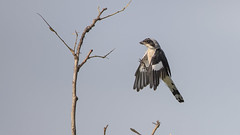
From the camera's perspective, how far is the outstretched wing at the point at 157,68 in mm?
9664

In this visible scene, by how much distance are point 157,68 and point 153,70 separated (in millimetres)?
160

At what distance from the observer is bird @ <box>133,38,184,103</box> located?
9.88m

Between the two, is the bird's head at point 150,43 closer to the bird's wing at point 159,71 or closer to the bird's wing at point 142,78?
the bird's wing at point 159,71

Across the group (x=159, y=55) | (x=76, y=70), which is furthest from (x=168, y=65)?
(x=76, y=70)

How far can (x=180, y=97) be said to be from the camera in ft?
36.0

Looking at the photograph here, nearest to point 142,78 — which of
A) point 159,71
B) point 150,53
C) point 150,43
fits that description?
point 150,53

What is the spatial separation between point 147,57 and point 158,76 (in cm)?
102

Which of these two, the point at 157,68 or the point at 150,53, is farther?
the point at 150,53

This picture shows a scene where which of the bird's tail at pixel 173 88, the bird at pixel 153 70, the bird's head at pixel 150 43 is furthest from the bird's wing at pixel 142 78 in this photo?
the bird's tail at pixel 173 88

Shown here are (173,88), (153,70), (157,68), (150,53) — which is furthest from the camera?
(173,88)

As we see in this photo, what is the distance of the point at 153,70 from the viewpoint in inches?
393

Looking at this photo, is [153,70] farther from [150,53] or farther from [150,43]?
[150,43]

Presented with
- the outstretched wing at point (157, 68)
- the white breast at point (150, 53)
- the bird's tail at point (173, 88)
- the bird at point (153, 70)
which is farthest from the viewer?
the bird's tail at point (173, 88)

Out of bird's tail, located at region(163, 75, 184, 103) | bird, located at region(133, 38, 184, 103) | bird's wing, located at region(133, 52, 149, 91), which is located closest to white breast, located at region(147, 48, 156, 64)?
bird, located at region(133, 38, 184, 103)
